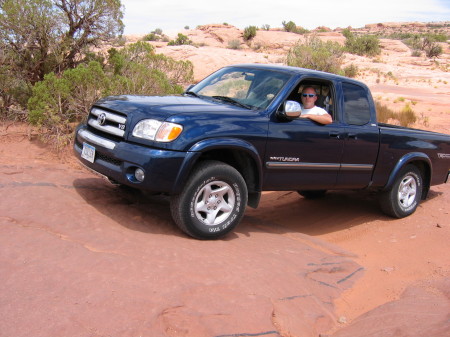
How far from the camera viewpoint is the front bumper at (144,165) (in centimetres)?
454

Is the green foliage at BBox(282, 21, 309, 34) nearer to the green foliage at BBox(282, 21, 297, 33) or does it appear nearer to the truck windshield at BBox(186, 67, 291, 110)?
the green foliage at BBox(282, 21, 297, 33)

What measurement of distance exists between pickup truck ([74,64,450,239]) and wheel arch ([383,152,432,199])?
0.07 ft

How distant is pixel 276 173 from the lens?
549cm

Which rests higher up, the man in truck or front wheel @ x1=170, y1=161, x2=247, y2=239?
the man in truck

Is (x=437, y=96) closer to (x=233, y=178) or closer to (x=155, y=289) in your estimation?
(x=233, y=178)

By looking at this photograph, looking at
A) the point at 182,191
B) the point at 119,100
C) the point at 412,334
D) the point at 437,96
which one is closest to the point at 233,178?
the point at 182,191

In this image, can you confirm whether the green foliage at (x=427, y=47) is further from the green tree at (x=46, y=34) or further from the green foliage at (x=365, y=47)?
the green tree at (x=46, y=34)

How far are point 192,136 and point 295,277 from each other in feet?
5.36

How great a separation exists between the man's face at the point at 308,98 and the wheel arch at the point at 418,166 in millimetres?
1868

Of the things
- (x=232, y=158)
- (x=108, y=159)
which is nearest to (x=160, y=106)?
(x=108, y=159)

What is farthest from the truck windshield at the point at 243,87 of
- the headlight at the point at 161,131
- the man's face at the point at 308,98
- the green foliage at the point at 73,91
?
the green foliage at the point at 73,91

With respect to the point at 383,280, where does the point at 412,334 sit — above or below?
above

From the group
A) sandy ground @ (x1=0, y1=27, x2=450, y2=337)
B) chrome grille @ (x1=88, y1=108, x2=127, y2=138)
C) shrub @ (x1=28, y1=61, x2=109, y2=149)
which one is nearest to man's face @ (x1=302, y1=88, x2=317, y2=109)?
sandy ground @ (x1=0, y1=27, x2=450, y2=337)

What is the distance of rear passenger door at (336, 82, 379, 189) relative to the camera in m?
6.20
